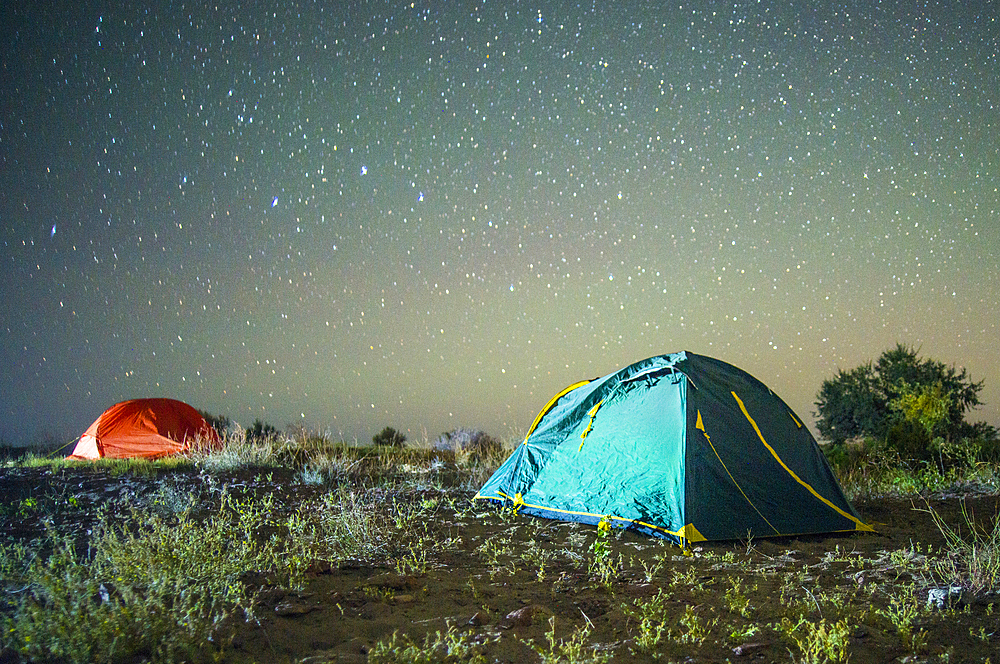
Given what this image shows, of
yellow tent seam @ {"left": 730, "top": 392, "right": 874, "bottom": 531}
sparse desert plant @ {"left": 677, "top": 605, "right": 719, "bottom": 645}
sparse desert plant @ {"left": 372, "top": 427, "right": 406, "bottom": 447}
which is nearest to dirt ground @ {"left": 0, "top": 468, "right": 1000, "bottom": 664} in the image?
sparse desert plant @ {"left": 677, "top": 605, "right": 719, "bottom": 645}

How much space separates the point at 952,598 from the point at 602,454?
379 cm

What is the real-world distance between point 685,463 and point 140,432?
1173cm

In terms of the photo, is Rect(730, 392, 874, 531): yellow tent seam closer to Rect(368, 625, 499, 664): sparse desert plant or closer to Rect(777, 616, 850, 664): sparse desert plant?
Rect(777, 616, 850, 664): sparse desert plant

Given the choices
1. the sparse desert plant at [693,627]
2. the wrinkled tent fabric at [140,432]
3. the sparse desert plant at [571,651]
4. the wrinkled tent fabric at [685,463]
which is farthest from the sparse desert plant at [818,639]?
the wrinkled tent fabric at [140,432]

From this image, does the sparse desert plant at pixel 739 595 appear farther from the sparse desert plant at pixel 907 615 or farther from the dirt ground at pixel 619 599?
the sparse desert plant at pixel 907 615

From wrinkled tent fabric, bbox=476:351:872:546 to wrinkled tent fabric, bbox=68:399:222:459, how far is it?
8493 mm

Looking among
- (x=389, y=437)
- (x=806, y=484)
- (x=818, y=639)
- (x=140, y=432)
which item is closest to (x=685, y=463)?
(x=806, y=484)

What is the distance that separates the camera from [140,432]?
13555 millimetres

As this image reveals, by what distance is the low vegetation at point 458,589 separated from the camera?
3.31m

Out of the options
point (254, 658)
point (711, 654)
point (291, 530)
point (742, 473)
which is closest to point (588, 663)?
point (711, 654)

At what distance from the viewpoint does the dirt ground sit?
3.50 metres

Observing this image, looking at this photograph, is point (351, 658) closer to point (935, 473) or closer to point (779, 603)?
point (779, 603)

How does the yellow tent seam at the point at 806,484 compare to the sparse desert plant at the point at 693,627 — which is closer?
the sparse desert plant at the point at 693,627

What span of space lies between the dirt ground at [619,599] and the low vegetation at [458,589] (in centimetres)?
2
